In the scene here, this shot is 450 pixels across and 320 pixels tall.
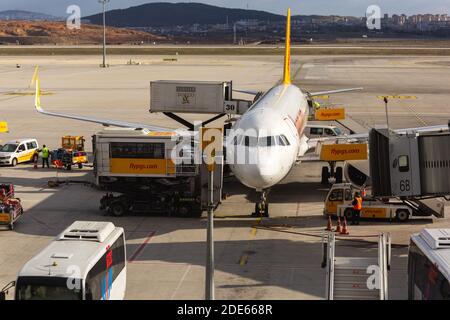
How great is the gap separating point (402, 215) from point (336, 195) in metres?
3.12

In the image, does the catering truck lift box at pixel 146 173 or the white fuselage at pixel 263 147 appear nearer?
the white fuselage at pixel 263 147

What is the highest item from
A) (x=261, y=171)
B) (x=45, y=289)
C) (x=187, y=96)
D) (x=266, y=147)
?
(x=187, y=96)

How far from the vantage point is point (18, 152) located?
148 ft

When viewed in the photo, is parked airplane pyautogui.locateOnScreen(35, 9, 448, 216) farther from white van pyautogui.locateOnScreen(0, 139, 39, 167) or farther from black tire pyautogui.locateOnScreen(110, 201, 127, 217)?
white van pyautogui.locateOnScreen(0, 139, 39, 167)

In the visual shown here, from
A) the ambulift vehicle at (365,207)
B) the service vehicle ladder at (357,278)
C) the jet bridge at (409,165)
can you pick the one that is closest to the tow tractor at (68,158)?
the ambulift vehicle at (365,207)

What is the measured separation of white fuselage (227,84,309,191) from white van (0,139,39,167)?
63.8 feet

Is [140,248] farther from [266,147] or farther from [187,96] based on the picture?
[187,96]

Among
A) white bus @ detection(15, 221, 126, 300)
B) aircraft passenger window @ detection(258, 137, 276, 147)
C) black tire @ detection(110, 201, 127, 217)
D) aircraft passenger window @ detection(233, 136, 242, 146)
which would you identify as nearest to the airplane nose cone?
aircraft passenger window @ detection(258, 137, 276, 147)

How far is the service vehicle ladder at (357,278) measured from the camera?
19.2 meters

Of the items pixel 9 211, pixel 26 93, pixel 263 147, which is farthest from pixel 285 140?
pixel 26 93

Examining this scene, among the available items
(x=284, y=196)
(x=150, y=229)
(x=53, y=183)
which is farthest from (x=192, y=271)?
(x=53, y=183)

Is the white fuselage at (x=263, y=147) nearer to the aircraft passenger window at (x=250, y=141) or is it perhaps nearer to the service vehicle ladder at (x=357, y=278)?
the aircraft passenger window at (x=250, y=141)

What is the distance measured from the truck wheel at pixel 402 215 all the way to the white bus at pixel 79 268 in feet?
47.6

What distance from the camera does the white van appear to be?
44688 millimetres
